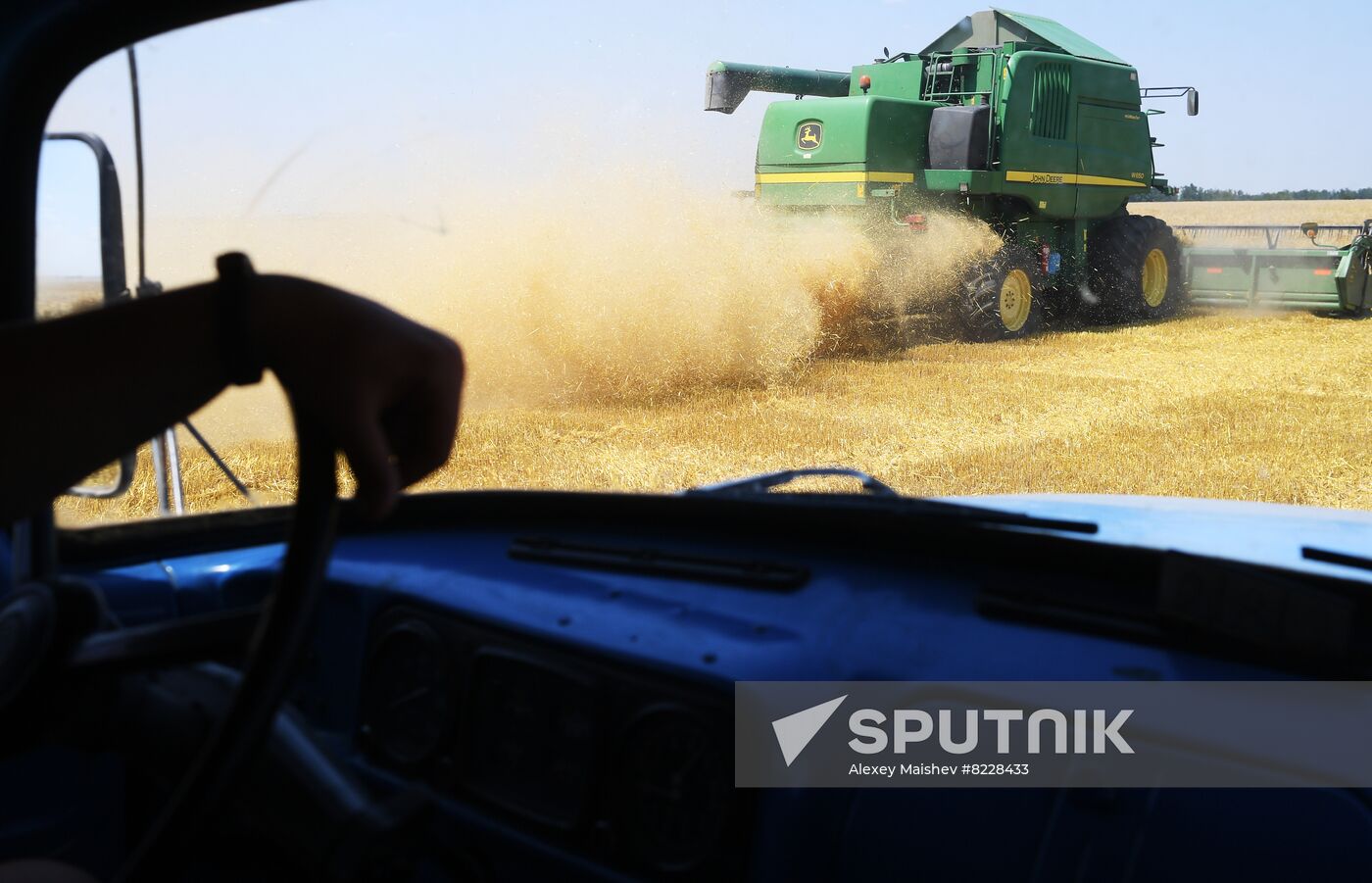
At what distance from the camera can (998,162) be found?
10.8 metres

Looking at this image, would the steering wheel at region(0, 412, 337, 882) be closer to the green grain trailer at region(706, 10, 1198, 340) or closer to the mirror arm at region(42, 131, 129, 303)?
the mirror arm at region(42, 131, 129, 303)

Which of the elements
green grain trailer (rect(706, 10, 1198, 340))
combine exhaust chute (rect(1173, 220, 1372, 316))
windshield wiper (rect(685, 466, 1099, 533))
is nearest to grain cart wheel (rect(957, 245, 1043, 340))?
green grain trailer (rect(706, 10, 1198, 340))

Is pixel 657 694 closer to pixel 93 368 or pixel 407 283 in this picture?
pixel 93 368

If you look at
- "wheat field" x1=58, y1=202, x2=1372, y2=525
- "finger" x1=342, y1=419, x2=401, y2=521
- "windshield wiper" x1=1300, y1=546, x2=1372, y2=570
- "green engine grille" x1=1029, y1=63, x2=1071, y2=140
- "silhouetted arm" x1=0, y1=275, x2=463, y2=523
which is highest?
"green engine grille" x1=1029, y1=63, x2=1071, y2=140

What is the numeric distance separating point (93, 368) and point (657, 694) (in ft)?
2.73

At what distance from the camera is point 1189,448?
4.28 m

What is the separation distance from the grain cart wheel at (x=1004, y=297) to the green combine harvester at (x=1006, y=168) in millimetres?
17

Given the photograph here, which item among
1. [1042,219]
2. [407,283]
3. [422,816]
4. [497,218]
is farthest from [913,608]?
[1042,219]

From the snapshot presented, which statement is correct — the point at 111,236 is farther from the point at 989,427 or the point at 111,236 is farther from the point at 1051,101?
the point at 1051,101

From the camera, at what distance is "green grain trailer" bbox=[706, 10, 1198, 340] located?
10.3 metres

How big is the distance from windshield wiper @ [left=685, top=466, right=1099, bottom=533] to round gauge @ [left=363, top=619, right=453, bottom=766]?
44cm

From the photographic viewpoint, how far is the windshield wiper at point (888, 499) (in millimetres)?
1530

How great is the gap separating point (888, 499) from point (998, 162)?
9.82 metres

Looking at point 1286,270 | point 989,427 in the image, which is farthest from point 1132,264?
point 989,427
